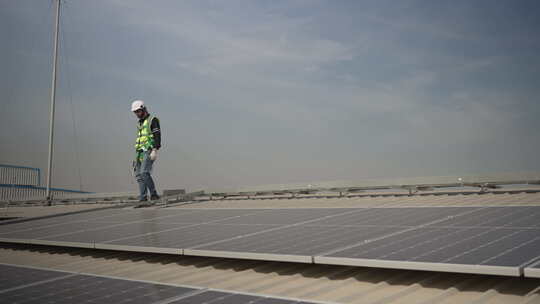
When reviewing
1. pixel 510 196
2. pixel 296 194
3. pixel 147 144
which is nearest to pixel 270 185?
pixel 296 194

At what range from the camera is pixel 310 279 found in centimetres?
493

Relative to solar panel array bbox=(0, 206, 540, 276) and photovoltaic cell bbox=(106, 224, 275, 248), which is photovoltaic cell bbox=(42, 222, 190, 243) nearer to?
solar panel array bbox=(0, 206, 540, 276)

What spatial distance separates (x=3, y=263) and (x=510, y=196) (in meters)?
9.42

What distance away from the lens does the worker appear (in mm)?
12625

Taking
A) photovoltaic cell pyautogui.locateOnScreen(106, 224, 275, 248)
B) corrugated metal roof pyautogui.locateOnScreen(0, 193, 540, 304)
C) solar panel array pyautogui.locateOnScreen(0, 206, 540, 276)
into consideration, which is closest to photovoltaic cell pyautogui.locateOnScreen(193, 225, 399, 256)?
solar panel array pyautogui.locateOnScreen(0, 206, 540, 276)

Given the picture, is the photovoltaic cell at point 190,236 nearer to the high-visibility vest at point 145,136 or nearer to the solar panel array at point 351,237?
the solar panel array at point 351,237

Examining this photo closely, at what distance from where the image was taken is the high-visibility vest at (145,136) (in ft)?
41.5

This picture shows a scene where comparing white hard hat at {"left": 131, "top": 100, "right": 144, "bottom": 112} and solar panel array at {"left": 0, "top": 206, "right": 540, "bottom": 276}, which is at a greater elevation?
white hard hat at {"left": 131, "top": 100, "right": 144, "bottom": 112}

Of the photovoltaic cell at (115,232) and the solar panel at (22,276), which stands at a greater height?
the photovoltaic cell at (115,232)

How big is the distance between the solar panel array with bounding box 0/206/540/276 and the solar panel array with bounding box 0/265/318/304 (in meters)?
0.63

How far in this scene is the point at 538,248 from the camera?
3729 millimetres

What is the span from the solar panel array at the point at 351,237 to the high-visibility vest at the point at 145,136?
13.5ft

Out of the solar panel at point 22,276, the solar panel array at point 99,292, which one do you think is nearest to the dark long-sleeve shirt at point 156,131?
the solar panel at point 22,276

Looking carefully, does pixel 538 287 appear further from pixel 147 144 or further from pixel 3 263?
pixel 147 144
